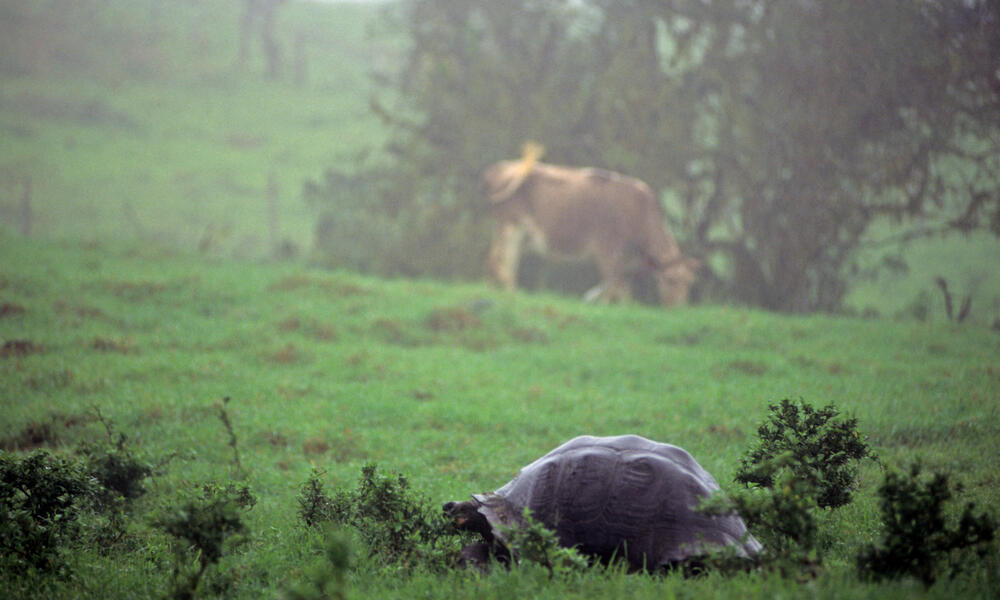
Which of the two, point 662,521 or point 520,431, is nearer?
point 662,521

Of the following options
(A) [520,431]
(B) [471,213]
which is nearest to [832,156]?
(B) [471,213]

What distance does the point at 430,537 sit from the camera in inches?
197

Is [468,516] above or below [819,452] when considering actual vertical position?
below

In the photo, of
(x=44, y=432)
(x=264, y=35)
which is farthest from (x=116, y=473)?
(x=264, y=35)

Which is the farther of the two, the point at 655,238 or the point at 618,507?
the point at 655,238

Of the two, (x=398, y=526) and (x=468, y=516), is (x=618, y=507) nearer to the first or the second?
(x=468, y=516)

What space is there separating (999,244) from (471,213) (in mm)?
12313

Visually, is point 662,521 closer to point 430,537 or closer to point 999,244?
point 430,537

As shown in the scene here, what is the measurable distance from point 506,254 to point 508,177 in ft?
4.89

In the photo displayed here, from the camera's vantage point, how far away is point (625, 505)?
4633mm

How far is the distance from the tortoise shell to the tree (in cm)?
1076

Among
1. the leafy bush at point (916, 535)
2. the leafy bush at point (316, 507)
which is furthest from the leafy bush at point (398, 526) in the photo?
the leafy bush at point (916, 535)

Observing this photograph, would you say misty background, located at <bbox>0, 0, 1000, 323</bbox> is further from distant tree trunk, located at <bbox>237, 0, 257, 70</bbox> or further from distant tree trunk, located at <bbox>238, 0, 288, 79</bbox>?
distant tree trunk, located at <bbox>237, 0, 257, 70</bbox>

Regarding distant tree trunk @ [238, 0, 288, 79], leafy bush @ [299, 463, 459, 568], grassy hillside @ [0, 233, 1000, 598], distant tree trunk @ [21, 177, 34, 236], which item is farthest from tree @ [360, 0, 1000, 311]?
distant tree trunk @ [238, 0, 288, 79]
